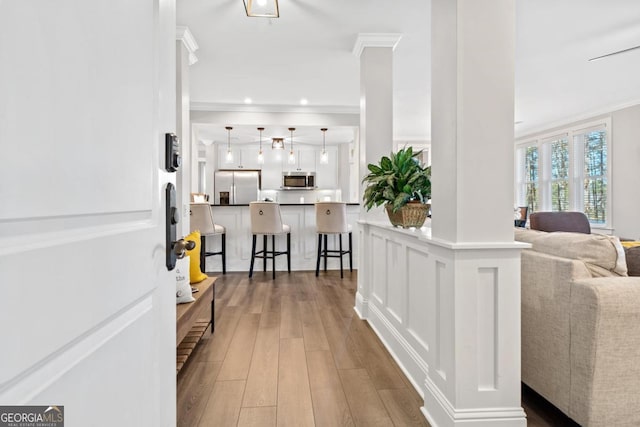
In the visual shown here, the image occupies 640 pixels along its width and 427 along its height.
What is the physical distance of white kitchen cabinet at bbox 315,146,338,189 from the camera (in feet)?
30.1

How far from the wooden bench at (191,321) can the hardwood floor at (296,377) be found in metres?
0.08

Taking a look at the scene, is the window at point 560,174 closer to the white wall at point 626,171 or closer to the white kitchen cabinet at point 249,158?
the white wall at point 626,171

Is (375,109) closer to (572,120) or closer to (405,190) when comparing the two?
(405,190)

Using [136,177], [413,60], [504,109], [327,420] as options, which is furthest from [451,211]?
[413,60]

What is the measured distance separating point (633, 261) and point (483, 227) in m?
0.94

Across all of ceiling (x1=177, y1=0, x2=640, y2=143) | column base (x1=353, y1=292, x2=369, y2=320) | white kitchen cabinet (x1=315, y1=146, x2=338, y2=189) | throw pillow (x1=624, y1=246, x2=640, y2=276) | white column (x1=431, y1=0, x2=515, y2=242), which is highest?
ceiling (x1=177, y1=0, x2=640, y2=143)

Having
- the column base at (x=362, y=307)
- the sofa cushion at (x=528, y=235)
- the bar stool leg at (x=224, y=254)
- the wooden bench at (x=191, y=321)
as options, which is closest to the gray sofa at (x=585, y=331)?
the sofa cushion at (x=528, y=235)

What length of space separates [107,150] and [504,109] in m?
1.60

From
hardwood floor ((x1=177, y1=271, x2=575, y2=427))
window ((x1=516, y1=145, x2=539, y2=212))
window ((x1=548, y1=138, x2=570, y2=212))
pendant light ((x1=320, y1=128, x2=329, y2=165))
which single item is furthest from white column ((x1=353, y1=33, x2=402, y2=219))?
window ((x1=516, y1=145, x2=539, y2=212))

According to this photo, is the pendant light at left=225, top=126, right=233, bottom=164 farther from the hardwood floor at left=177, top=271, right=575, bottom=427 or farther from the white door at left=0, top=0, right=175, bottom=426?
the white door at left=0, top=0, right=175, bottom=426

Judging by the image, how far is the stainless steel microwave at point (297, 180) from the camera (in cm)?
901

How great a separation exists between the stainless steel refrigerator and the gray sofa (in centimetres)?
776

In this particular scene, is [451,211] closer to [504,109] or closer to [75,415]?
[504,109]

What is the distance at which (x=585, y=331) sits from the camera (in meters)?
1.50
